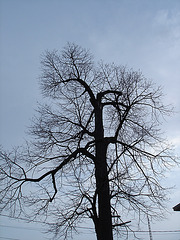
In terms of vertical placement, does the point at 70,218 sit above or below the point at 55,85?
below

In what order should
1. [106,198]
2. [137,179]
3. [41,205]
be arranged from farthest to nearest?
1. [137,179]
2. [41,205]
3. [106,198]

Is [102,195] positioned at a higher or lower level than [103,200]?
higher

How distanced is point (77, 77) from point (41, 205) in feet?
13.7

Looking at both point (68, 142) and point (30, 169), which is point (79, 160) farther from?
point (30, 169)

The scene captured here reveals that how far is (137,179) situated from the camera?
6.02 m

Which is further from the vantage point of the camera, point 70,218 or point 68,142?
point 68,142

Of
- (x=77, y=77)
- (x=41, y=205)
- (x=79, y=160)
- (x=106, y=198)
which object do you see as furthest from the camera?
(x=77, y=77)

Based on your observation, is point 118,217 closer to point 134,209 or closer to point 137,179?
point 134,209

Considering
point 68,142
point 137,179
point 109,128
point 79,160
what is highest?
point 109,128

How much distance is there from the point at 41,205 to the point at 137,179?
258 cm

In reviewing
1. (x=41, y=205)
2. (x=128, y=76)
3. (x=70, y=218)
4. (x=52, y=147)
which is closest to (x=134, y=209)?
(x=70, y=218)

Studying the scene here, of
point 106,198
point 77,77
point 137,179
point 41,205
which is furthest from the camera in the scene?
point 77,77

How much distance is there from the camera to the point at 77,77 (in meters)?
7.59

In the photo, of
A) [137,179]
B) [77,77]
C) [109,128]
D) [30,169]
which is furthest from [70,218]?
[77,77]
